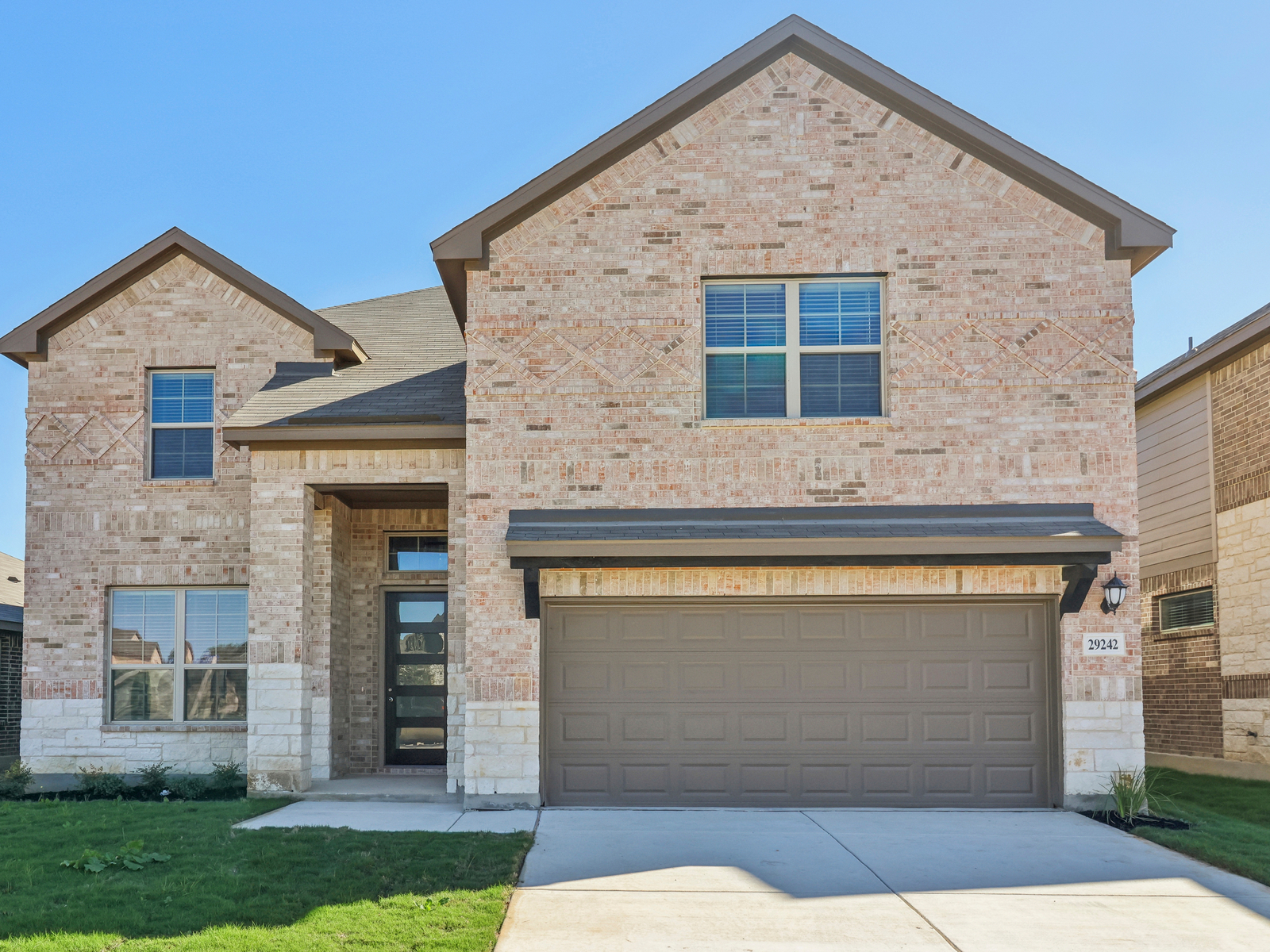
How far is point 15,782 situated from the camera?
13047 mm

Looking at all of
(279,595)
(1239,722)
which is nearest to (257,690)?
(279,595)

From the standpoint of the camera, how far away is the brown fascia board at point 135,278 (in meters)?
14.1

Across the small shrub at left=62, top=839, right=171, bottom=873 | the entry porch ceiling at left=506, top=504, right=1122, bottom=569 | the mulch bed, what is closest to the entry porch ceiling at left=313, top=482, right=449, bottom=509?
the entry porch ceiling at left=506, top=504, right=1122, bottom=569

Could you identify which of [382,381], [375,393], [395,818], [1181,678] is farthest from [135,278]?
[1181,678]

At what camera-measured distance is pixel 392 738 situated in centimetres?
1429

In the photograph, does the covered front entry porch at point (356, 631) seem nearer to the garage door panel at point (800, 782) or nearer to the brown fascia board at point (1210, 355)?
the garage door panel at point (800, 782)

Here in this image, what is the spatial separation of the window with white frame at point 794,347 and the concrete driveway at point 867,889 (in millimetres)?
4261

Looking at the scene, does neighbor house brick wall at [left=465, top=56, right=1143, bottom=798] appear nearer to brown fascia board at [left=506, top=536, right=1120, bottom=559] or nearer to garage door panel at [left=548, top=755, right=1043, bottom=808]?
garage door panel at [left=548, top=755, right=1043, bottom=808]

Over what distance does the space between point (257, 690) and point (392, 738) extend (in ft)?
8.54

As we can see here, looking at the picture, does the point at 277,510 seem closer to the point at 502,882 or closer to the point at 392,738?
the point at 392,738

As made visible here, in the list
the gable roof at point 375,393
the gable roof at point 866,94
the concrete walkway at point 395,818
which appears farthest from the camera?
the gable roof at point 375,393

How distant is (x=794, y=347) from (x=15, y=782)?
10.4m

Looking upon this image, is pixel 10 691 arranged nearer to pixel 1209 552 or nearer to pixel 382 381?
pixel 382 381

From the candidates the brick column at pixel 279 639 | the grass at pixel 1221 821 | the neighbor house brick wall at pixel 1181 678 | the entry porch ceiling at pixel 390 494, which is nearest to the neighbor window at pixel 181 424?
the entry porch ceiling at pixel 390 494
